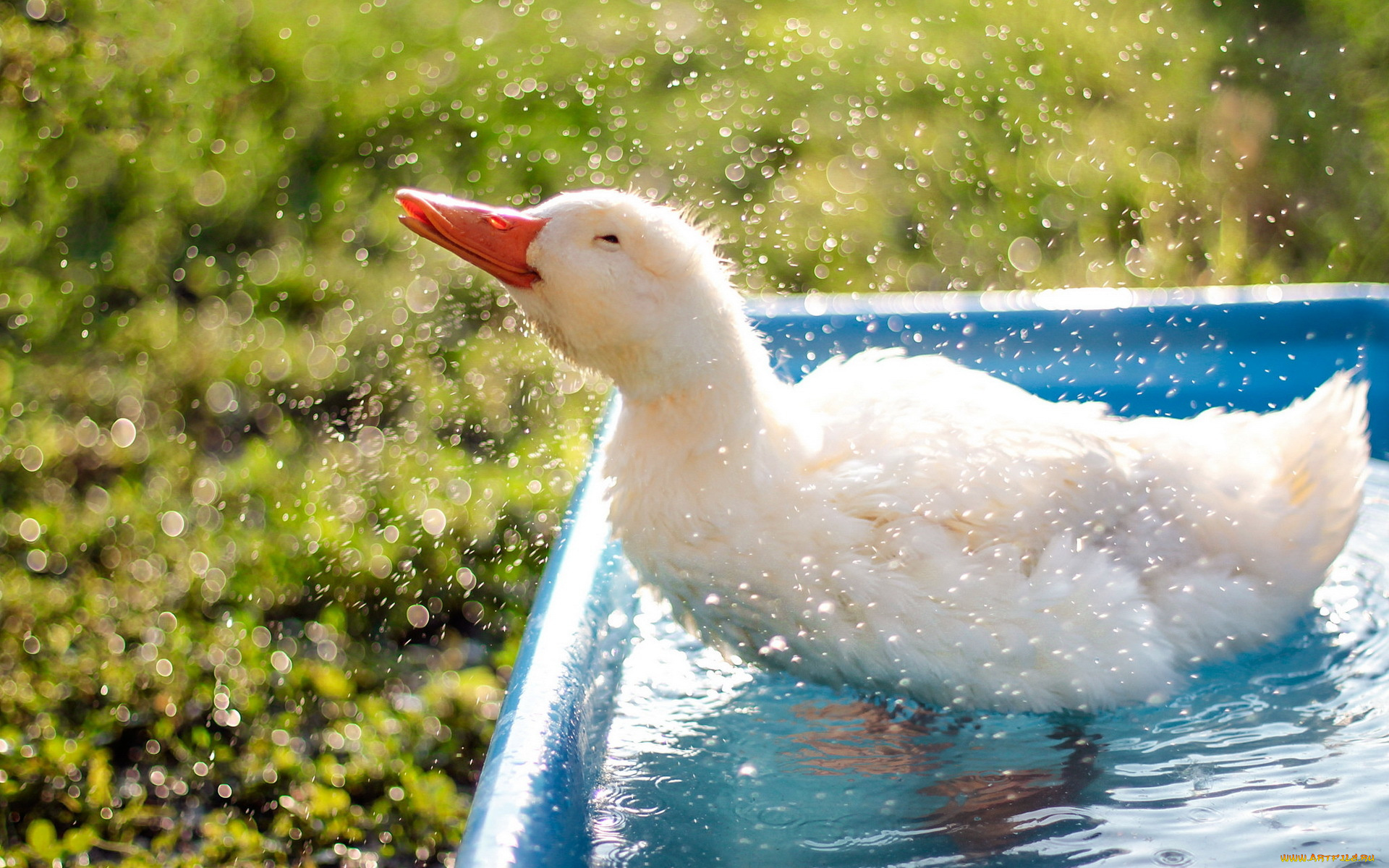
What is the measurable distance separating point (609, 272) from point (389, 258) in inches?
108

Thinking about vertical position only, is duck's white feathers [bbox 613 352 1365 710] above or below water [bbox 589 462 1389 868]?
above

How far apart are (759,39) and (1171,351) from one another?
3.16m

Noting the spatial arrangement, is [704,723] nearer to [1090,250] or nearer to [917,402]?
[917,402]

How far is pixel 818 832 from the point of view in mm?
2012

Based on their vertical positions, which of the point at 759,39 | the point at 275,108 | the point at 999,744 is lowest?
the point at 999,744

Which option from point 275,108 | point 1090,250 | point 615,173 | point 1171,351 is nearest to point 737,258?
point 615,173

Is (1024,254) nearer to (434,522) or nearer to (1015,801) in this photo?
(434,522)

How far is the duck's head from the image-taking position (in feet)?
6.92

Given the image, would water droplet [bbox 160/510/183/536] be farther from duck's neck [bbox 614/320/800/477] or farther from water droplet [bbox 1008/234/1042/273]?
water droplet [bbox 1008/234/1042/273]

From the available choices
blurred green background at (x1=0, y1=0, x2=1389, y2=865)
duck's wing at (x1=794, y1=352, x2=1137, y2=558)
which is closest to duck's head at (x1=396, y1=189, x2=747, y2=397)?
duck's wing at (x1=794, y1=352, x2=1137, y2=558)

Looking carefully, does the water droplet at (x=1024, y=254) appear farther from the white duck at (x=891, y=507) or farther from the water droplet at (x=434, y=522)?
the water droplet at (x=434, y=522)

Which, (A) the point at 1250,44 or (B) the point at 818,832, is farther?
(A) the point at 1250,44

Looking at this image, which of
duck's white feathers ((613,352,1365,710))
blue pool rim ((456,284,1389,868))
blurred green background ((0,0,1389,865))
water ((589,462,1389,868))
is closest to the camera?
water ((589,462,1389,868))

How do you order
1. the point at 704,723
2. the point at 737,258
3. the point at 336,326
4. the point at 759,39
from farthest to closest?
the point at 759,39 < the point at 737,258 < the point at 336,326 < the point at 704,723
